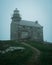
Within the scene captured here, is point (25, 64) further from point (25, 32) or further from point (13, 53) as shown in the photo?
point (25, 32)

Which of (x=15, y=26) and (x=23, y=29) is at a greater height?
(x=15, y=26)

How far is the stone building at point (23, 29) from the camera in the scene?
3478 cm

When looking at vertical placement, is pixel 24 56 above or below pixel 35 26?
below

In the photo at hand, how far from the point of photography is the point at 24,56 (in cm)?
1542

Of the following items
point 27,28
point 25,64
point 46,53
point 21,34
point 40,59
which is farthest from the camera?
point 27,28

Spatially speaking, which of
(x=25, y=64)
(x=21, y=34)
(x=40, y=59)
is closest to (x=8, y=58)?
(x=25, y=64)

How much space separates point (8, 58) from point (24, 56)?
1826mm

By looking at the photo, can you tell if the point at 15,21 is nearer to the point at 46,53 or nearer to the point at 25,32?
the point at 25,32

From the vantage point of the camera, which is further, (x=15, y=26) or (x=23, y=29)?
(x=23, y=29)

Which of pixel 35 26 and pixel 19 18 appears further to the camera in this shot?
pixel 35 26

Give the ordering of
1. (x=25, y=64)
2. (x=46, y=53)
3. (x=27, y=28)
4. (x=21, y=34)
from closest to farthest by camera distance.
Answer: (x=25, y=64) < (x=46, y=53) < (x=21, y=34) < (x=27, y=28)

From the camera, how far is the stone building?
34781 millimetres

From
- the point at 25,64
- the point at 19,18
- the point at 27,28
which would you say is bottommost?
the point at 25,64

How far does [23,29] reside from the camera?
1419 inches
